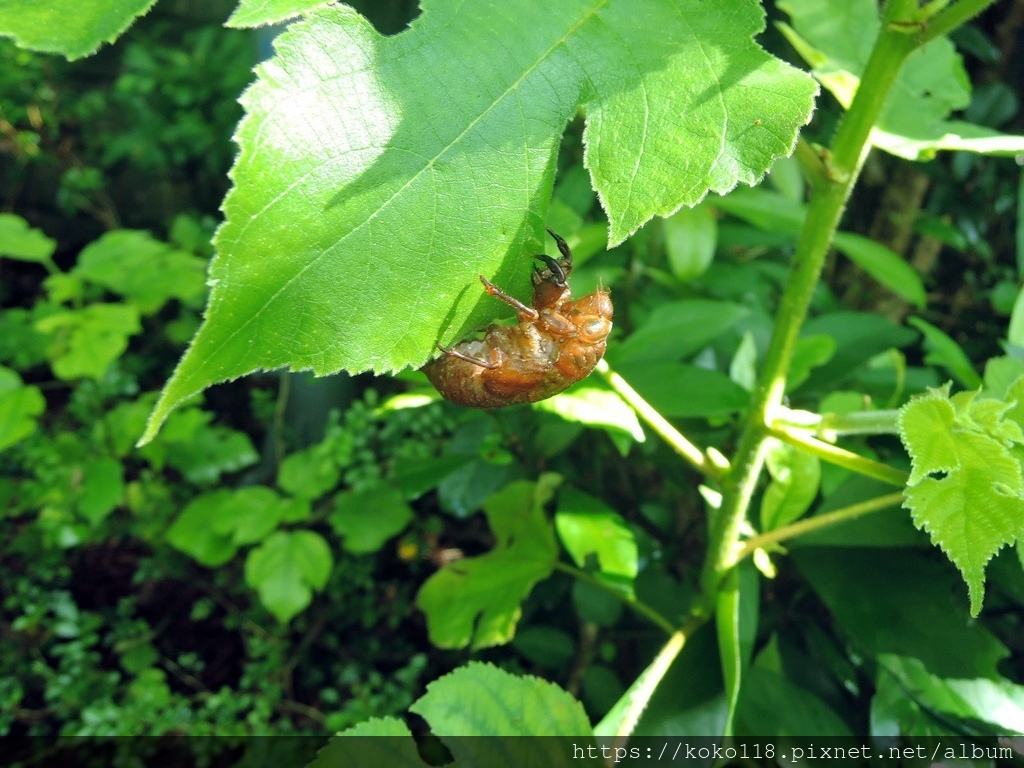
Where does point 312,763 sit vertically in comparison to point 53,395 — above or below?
above

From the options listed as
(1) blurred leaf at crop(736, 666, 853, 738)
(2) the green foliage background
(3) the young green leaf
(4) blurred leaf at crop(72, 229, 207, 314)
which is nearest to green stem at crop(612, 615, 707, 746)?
(2) the green foliage background

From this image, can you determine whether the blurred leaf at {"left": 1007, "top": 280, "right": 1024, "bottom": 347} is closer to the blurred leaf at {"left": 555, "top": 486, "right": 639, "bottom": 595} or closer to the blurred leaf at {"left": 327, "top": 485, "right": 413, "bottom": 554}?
the blurred leaf at {"left": 555, "top": 486, "right": 639, "bottom": 595}

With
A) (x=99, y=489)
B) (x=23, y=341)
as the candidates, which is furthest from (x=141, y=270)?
(x=99, y=489)

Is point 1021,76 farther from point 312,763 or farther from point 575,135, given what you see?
point 312,763

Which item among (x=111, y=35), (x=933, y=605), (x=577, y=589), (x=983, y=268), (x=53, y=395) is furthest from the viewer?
(x=53, y=395)

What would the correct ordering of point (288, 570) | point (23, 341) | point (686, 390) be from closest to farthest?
point (686, 390)
point (288, 570)
point (23, 341)

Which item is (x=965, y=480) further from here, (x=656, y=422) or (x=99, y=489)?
(x=99, y=489)

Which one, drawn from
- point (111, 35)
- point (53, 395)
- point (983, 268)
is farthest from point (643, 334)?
point (53, 395)
